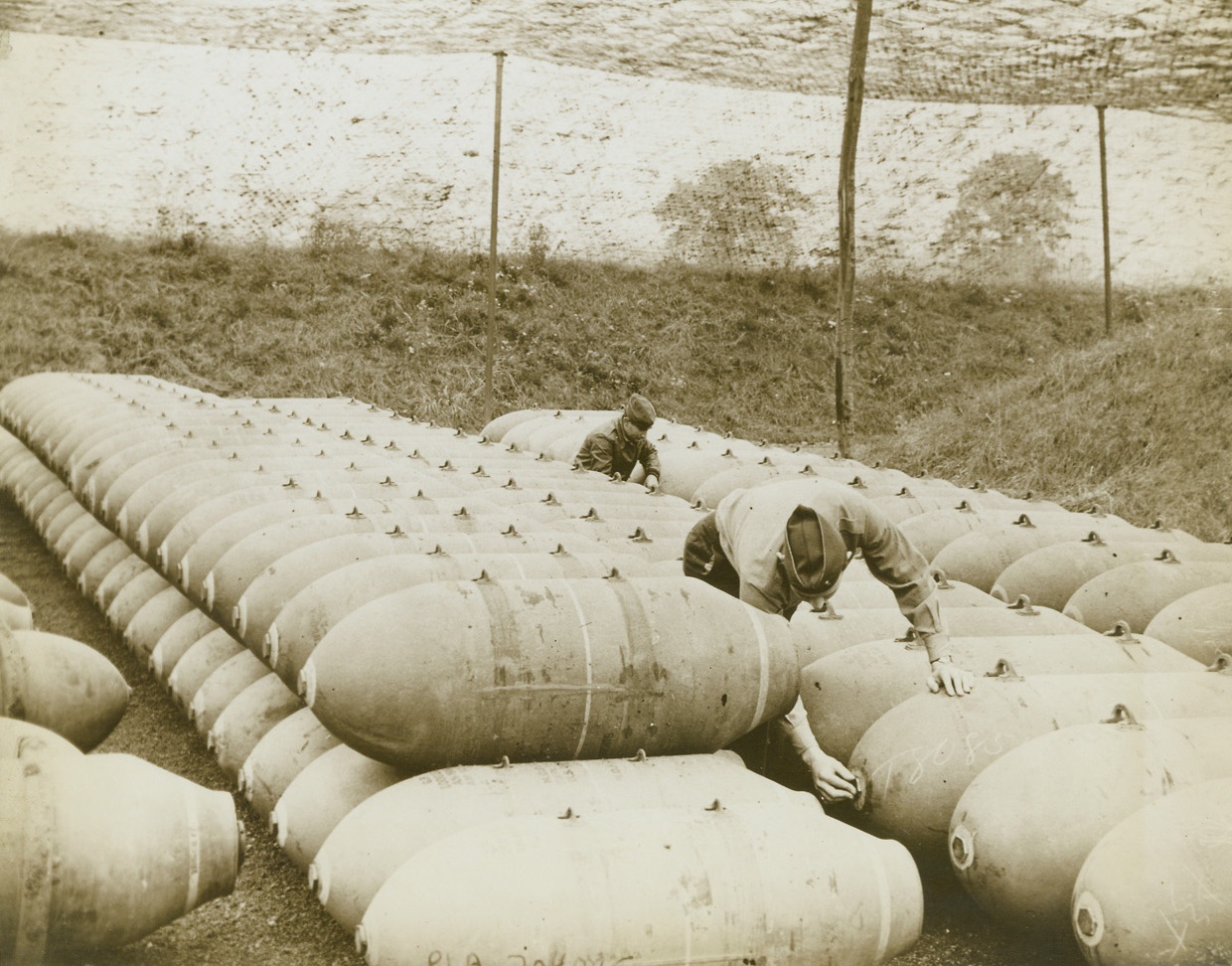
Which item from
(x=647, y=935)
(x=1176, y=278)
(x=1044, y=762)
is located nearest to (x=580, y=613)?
(x=647, y=935)

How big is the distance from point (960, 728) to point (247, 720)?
10.7 ft

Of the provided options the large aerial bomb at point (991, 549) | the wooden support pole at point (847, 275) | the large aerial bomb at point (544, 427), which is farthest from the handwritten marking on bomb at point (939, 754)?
the wooden support pole at point (847, 275)

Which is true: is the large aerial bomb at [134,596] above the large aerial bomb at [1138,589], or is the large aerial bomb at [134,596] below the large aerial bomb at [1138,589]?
below

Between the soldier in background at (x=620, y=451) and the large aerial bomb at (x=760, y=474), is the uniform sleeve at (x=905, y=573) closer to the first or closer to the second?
the large aerial bomb at (x=760, y=474)

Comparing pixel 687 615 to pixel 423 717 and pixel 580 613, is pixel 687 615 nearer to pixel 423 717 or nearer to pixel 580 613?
pixel 580 613

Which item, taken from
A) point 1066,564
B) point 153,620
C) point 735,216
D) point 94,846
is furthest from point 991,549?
point 735,216

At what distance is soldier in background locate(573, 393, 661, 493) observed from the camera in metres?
9.69

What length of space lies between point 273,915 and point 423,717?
1042mm

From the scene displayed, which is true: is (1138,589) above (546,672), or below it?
below

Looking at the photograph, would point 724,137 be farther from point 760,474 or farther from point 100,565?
point 100,565

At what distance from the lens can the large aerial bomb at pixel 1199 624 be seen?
5.91m

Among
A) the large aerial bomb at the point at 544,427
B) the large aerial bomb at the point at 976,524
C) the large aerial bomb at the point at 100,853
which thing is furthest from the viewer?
the large aerial bomb at the point at 544,427

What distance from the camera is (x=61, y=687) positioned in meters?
4.15

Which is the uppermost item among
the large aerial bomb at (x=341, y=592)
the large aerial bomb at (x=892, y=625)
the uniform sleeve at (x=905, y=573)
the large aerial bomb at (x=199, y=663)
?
the uniform sleeve at (x=905, y=573)
